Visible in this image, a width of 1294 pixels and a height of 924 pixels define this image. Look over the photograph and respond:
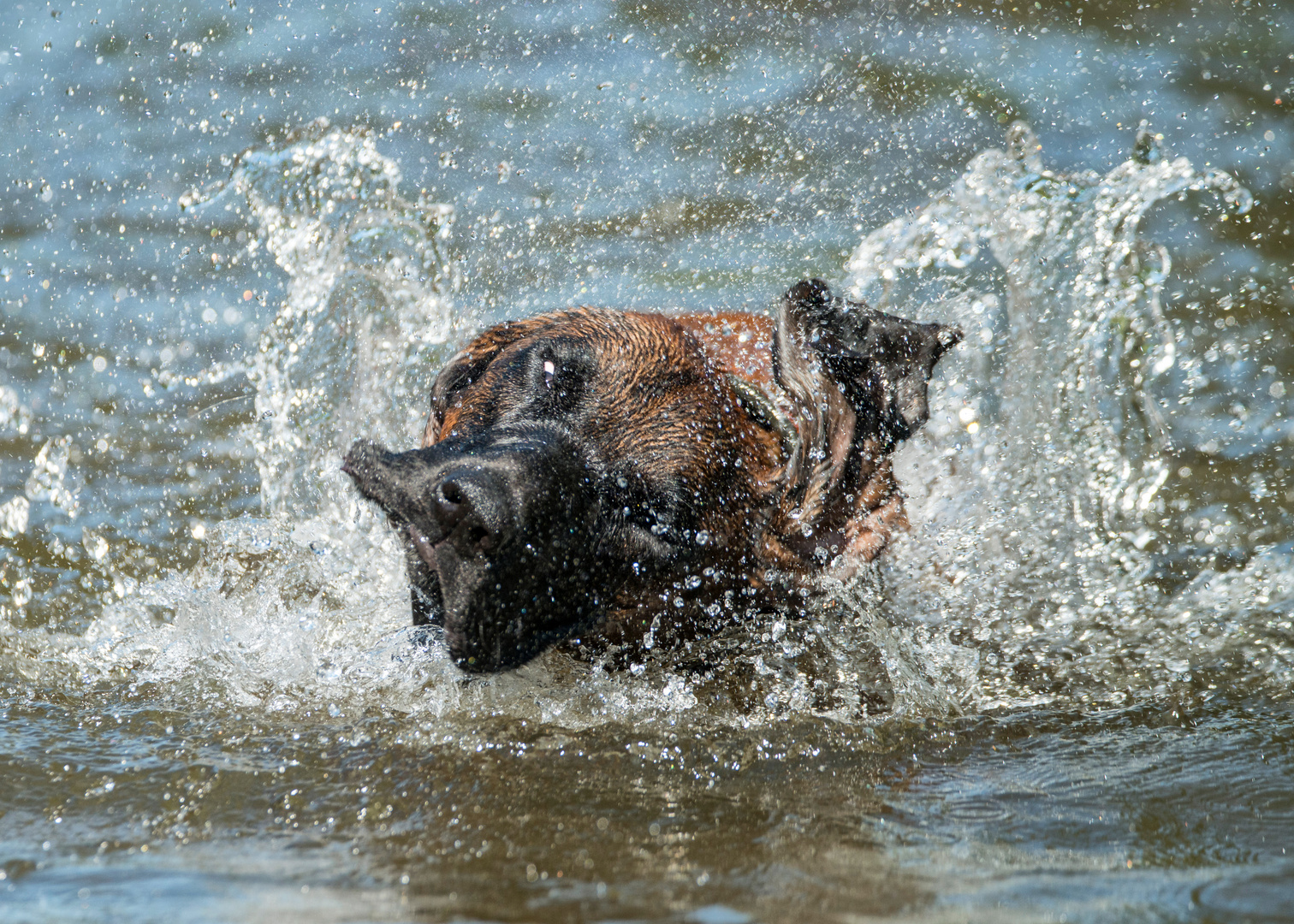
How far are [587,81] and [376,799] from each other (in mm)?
5904

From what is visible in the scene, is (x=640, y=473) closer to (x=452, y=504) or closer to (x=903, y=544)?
(x=452, y=504)

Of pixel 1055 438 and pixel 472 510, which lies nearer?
pixel 472 510

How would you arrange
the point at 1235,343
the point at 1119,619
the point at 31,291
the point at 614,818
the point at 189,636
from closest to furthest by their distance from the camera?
the point at 614,818 < the point at 189,636 < the point at 1119,619 < the point at 1235,343 < the point at 31,291

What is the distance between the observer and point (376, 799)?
8.20ft

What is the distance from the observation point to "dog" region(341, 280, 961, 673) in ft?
9.08

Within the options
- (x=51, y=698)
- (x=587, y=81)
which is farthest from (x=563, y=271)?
(x=51, y=698)

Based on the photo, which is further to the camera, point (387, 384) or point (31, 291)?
point (31, 291)

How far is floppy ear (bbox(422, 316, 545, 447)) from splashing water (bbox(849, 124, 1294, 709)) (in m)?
1.66

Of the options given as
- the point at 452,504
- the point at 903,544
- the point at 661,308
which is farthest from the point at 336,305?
the point at 452,504

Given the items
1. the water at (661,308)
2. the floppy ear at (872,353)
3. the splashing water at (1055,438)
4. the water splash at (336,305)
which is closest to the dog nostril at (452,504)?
the water at (661,308)

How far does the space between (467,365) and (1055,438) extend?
3.27 metres

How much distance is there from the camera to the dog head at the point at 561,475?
2.72 meters

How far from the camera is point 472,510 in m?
2.62

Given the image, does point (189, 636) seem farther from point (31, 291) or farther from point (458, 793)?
point (31, 291)
